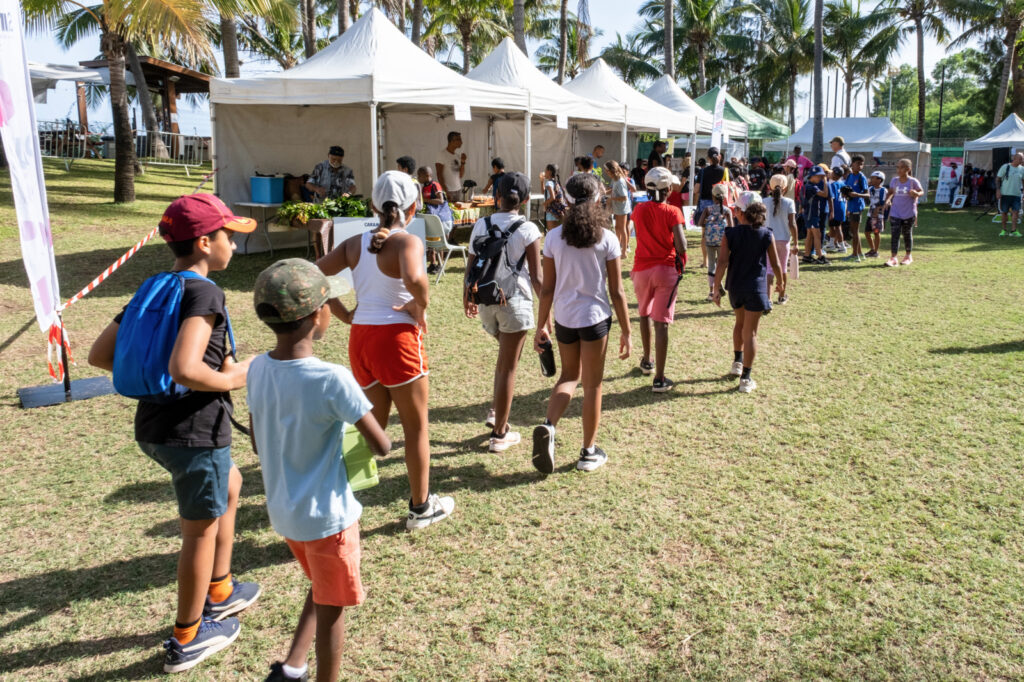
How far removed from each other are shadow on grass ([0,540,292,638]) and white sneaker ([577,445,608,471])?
1.81m

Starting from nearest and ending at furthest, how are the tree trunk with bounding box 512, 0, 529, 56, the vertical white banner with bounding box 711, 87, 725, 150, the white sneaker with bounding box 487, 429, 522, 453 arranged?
1. the white sneaker with bounding box 487, 429, 522, 453
2. the vertical white banner with bounding box 711, 87, 725, 150
3. the tree trunk with bounding box 512, 0, 529, 56

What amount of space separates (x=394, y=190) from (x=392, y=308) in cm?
54

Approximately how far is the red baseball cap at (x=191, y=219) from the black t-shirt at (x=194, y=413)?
0.17 m

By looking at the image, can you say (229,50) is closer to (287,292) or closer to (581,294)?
(581,294)

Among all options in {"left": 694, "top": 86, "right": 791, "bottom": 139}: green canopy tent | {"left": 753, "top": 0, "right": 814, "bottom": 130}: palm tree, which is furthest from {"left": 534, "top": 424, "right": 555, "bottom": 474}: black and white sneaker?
{"left": 753, "top": 0, "right": 814, "bottom": 130}: palm tree

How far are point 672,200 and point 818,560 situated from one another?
806 cm

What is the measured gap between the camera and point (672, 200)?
10922 millimetres

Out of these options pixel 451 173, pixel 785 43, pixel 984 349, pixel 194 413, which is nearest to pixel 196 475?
pixel 194 413

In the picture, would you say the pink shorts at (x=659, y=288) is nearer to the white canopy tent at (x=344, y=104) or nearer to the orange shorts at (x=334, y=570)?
the orange shorts at (x=334, y=570)

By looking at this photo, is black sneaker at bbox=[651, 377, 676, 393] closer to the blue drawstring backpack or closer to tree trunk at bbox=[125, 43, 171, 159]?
the blue drawstring backpack

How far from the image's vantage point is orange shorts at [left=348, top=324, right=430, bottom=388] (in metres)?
3.47

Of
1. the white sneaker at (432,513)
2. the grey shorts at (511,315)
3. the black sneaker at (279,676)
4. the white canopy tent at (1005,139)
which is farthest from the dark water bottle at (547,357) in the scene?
the white canopy tent at (1005,139)

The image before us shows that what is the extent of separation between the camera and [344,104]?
42.1ft

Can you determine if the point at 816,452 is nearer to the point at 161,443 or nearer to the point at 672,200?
the point at 161,443
